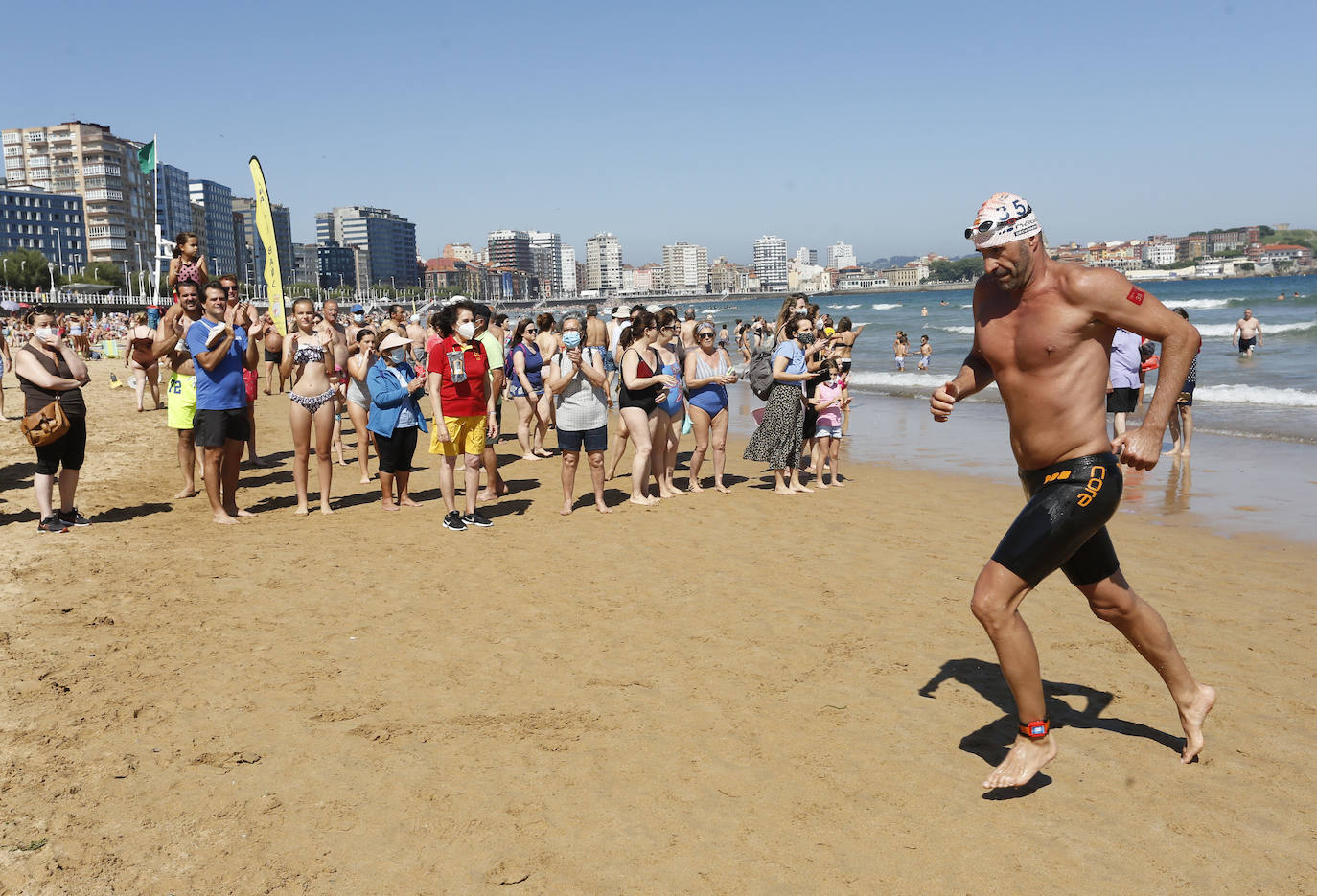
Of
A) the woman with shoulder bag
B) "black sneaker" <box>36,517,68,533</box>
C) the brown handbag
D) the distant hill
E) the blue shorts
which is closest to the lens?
the brown handbag

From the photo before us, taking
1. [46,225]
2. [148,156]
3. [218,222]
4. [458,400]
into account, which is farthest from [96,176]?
[458,400]

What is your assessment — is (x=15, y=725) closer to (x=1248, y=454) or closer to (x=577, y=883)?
(x=577, y=883)

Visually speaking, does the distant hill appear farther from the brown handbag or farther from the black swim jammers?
the brown handbag

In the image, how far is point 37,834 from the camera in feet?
10.5

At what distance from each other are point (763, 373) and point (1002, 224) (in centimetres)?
624

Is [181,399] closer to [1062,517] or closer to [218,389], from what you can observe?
[218,389]

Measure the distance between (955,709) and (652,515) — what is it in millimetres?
4666

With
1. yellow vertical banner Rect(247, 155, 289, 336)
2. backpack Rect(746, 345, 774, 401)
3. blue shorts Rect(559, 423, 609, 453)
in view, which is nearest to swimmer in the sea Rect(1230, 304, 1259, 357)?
backpack Rect(746, 345, 774, 401)

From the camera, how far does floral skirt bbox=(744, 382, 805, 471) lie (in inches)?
376

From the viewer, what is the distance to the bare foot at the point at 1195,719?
370cm

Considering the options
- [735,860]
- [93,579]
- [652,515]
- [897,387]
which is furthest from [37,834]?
[897,387]

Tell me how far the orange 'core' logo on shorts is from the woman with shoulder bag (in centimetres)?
723

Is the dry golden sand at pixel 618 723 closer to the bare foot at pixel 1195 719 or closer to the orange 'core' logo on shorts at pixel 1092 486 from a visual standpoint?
the bare foot at pixel 1195 719

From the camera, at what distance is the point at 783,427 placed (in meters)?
9.55
